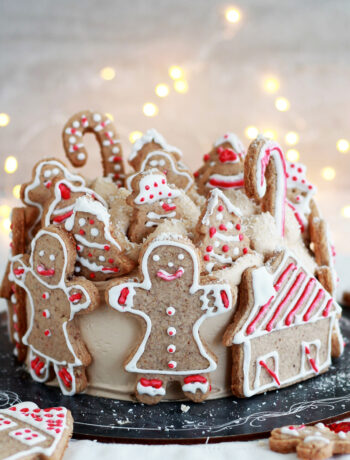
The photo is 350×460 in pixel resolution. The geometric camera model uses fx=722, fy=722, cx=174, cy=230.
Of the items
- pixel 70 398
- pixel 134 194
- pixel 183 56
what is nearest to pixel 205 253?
pixel 134 194

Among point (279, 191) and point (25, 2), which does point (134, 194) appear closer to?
point (279, 191)

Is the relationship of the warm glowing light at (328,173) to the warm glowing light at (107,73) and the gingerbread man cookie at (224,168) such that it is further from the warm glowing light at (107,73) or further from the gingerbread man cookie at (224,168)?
the gingerbread man cookie at (224,168)

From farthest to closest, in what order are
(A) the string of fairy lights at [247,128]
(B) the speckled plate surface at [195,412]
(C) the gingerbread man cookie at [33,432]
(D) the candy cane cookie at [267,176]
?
(A) the string of fairy lights at [247,128]
(D) the candy cane cookie at [267,176]
(B) the speckled plate surface at [195,412]
(C) the gingerbread man cookie at [33,432]

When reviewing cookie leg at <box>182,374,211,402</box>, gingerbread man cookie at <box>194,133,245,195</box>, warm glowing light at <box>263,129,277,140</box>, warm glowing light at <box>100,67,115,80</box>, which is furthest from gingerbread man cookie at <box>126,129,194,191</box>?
warm glowing light at <box>100,67,115,80</box>

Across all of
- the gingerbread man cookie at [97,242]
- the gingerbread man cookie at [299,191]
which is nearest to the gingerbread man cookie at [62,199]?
the gingerbread man cookie at [97,242]

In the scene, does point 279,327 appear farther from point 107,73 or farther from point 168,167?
point 107,73

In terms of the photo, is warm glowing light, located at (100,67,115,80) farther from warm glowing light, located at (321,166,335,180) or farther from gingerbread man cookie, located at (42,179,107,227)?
gingerbread man cookie, located at (42,179,107,227)
